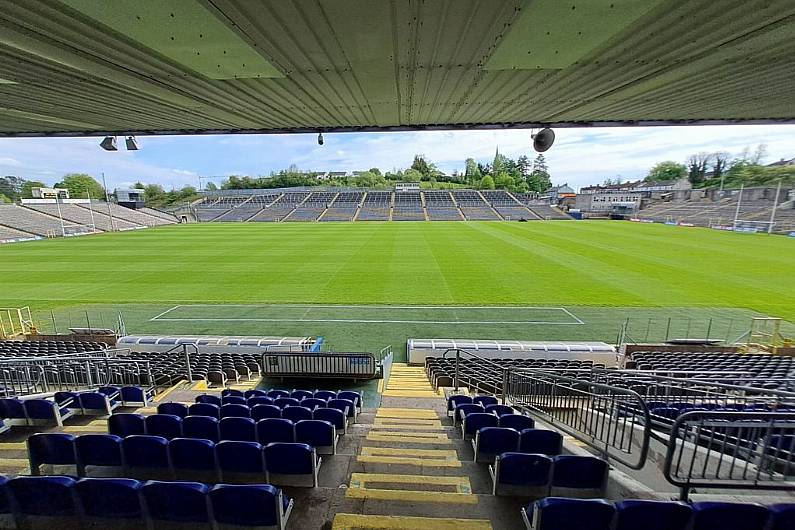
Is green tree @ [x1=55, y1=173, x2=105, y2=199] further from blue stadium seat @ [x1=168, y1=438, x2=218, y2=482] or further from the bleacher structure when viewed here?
blue stadium seat @ [x1=168, y1=438, x2=218, y2=482]

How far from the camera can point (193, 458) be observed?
12.5ft

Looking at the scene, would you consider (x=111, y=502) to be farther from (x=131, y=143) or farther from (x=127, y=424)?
(x=131, y=143)

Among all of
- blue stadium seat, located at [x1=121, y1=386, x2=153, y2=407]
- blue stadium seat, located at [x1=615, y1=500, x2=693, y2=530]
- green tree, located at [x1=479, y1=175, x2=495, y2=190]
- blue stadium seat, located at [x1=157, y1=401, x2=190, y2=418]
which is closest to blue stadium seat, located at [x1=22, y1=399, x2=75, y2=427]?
blue stadium seat, located at [x1=121, y1=386, x2=153, y2=407]

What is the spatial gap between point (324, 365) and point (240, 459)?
5.24m

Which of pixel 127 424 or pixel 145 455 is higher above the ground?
pixel 145 455

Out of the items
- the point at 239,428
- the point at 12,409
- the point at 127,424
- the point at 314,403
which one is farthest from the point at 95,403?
the point at 314,403

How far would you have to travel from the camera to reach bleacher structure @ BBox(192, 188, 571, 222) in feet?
221

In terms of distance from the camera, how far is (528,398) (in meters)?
7.04

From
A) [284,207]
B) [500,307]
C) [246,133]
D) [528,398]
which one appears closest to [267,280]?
[500,307]

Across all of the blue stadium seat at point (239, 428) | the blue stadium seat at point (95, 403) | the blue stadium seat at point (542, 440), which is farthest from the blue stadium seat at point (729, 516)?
the blue stadium seat at point (95, 403)

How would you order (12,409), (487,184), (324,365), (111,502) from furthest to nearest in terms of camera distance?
(487,184)
(324,365)
(12,409)
(111,502)

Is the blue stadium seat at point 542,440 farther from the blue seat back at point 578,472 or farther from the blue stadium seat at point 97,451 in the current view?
the blue stadium seat at point 97,451

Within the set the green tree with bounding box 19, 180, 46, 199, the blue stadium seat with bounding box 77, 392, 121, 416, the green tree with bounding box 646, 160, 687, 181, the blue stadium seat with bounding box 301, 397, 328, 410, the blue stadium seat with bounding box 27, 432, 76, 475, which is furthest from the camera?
the green tree with bounding box 646, 160, 687, 181

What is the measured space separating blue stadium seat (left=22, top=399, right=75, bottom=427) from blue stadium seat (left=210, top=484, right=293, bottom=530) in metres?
4.38
